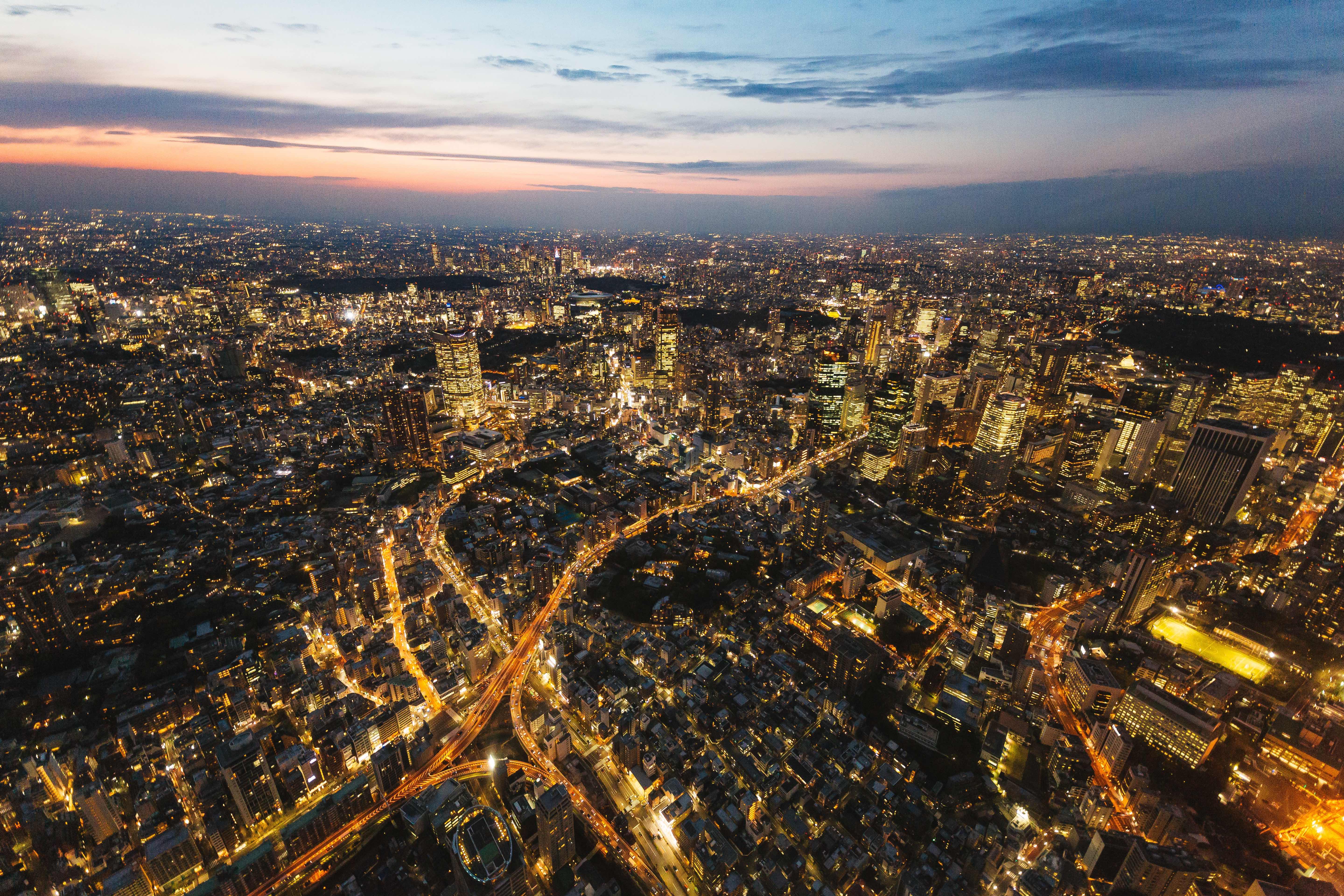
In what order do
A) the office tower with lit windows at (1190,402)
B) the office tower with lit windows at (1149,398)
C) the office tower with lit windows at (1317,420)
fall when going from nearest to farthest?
the office tower with lit windows at (1317,420)
the office tower with lit windows at (1190,402)
the office tower with lit windows at (1149,398)

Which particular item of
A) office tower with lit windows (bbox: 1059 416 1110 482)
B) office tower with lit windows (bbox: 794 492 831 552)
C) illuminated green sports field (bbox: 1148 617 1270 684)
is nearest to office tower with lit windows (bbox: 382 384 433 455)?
office tower with lit windows (bbox: 794 492 831 552)

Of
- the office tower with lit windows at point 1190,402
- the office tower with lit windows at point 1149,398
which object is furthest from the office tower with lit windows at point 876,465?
the office tower with lit windows at point 1190,402

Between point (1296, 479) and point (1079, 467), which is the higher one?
point (1296, 479)

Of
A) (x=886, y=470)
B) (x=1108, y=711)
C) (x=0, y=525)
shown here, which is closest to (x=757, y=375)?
(x=886, y=470)

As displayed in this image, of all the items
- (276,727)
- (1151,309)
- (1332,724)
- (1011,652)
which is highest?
(1151,309)

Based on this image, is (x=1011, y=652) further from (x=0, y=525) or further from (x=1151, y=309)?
(x=1151, y=309)

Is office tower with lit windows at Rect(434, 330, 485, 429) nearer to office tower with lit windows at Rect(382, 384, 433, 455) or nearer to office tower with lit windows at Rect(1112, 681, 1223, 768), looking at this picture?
office tower with lit windows at Rect(382, 384, 433, 455)

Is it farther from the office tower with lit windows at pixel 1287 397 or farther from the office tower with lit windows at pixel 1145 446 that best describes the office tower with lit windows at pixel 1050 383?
the office tower with lit windows at pixel 1287 397
